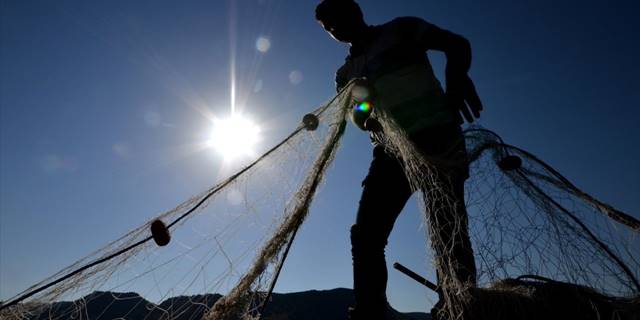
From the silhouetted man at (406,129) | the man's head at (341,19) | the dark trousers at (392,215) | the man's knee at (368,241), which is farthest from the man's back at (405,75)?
the man's knee at (368,241)

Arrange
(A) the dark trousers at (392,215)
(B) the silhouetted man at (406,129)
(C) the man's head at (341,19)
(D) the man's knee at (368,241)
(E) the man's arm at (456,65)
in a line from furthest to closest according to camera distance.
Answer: (C) the man's head at (341,19) → (E) the man's arm at (456,65) → (D) the man's knee at (368,241) → (B) the silhouetted man at (406,129) → (A) the dark trousers at (392,215)

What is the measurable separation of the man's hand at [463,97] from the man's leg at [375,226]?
68 cm

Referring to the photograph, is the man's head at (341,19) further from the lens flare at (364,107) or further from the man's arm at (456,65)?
A: the lens flare at (364,107)

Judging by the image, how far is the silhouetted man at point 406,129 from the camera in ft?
7.57

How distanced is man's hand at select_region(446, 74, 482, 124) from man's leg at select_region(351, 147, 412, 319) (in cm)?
68

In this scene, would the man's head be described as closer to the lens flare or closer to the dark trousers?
the lens flare

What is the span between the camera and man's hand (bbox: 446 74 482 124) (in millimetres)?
2684

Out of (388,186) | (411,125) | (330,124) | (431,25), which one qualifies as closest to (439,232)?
(388,186)

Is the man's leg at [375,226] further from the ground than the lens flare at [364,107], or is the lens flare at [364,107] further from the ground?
the lens flare at [364,107]

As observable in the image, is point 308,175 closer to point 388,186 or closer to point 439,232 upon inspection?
point 388,186

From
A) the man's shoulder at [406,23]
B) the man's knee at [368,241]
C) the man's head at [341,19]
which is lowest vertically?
the man's knee at [368,241]

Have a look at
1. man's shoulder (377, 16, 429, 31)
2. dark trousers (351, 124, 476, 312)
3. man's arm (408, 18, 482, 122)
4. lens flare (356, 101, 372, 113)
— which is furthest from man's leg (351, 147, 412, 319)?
man's shoulder (377, 16, 429, 31)

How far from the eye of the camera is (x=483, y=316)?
1616 millimetres

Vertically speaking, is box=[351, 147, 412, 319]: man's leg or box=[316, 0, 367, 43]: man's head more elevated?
box=[316, 0, 367, 43]: man's head
